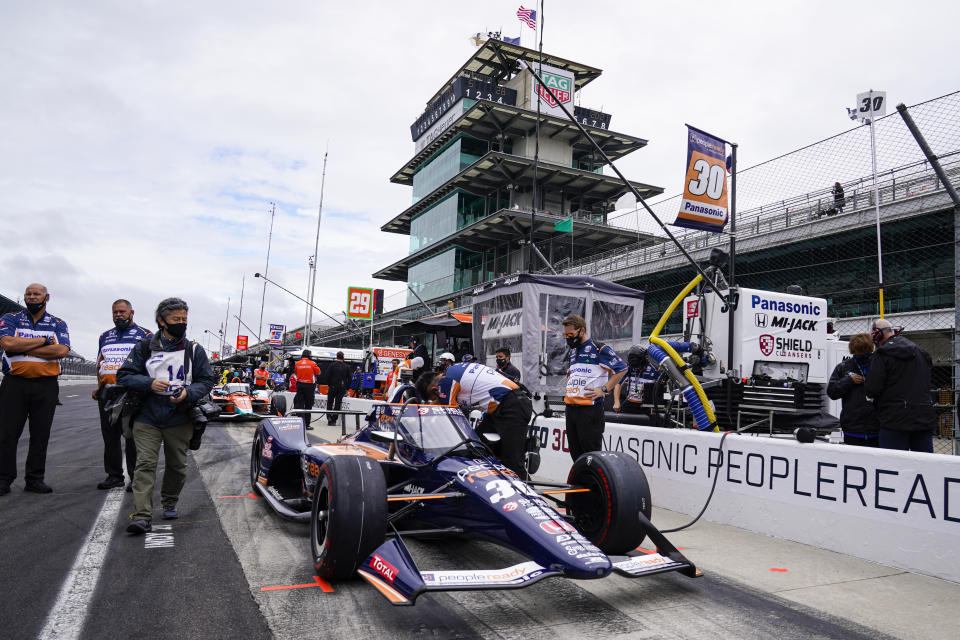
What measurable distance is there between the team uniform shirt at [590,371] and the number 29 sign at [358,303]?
23.2 meters

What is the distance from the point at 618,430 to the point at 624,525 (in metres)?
2.98

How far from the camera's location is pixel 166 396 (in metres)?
5.00

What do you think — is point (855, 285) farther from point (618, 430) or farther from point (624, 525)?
point (624, 525)

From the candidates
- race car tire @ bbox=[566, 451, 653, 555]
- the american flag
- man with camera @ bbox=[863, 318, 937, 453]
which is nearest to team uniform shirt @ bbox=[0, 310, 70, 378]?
race car tire @ bbox=[566, 451, 653, 555]

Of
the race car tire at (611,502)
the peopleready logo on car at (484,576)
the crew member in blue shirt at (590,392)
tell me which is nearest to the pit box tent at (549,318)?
the crew member in blue shirt at (590,392)

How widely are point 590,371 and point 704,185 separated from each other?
3.51 meters

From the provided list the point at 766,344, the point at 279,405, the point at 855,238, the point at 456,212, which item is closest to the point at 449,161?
the point at 456,212

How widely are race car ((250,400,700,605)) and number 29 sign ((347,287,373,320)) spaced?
23.7 metres

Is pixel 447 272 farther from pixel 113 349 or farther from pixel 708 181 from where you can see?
pixel 113 349

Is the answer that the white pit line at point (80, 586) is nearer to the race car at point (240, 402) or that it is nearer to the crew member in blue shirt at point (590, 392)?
the crew member in blue shirt at point (590, 392)

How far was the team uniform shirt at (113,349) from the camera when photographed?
20.7 ft

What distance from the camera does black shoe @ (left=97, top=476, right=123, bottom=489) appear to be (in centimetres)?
634

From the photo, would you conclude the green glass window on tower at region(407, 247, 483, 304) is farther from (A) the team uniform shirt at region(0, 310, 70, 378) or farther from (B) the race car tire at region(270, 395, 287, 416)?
(A) the team uniform shirt at region(0, 310, 70, 378)

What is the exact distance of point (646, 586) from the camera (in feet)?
12.7
